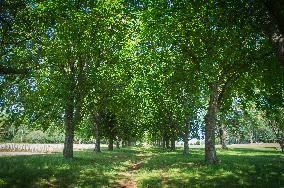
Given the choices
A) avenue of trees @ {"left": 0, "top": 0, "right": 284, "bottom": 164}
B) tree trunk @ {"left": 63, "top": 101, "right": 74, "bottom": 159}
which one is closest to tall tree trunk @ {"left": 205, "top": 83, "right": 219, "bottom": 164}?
avenue of trees @ {"left": 0, "top": 0, "right": 284, "bottom": 164}

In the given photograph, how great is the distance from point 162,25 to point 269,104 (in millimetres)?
9426

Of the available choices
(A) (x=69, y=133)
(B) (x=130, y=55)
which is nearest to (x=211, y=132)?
(B) (x=130, y=55)

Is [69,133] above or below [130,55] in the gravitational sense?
below

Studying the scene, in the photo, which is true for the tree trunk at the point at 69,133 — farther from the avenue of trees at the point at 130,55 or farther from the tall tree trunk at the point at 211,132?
the tall tree trunk at the point at 211,132

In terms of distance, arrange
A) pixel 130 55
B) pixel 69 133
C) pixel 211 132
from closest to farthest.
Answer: pixel 211 132
pixel 130 55
pixel 69 133

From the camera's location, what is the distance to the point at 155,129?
68250 mm

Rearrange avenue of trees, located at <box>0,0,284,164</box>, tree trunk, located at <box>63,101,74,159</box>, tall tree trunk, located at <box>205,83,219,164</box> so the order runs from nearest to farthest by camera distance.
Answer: avenue of trees, located at <box>0,0,284,164</box>, tall tree trunk, located at <box>205,83,219,164</box>, tree trunk, located at <box>63,101,74,159</box>

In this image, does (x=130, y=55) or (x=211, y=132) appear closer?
(x=211, y=132)

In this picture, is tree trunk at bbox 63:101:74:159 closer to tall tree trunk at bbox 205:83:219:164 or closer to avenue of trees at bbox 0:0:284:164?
avenue of trees at bbox 0:0:284:164

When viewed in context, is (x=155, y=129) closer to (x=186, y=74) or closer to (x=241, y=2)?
(x=186, y=74)

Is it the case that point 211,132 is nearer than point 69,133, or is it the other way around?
point 211,132

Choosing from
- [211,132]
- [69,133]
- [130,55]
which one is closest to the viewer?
[211,132]

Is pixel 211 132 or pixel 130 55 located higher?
pixel 130 55

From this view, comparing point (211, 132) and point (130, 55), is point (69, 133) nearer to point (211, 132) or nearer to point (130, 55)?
point (130, 55)
